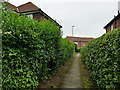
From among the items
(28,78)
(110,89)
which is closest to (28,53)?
(28,78)

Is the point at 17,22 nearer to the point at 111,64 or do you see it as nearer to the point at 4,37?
the point at 4,37

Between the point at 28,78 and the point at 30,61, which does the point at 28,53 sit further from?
the point at 28,78

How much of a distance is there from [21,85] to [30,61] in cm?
65

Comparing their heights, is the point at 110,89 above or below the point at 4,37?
below

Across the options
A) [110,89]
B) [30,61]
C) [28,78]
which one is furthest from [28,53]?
[110,89]

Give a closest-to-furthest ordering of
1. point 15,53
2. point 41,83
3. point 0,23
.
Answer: point 0,23 < point 15,53 < point 41,83

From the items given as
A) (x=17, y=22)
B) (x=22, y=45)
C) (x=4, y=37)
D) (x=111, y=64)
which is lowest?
(x=111, y=64)

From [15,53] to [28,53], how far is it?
1.62 ft

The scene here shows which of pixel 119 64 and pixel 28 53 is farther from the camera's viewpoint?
pixel 28 53

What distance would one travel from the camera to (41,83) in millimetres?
4066

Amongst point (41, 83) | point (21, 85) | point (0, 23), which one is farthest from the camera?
point (41, 83)

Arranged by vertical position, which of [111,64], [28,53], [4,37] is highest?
[4,37]

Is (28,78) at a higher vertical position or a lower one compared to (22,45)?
lower

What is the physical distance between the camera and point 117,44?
2.18 meters
